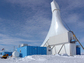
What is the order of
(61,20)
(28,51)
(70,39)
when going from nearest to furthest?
(28,51)
(70,39)
(61,20)

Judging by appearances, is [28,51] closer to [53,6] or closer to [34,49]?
[34,49]

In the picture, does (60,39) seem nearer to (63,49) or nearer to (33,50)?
(63,49)

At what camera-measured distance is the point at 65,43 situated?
28.2 meters

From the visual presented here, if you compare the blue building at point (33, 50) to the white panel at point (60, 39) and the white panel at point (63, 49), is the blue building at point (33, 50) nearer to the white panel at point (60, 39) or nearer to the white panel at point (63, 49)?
the white panel at point (63, 49)

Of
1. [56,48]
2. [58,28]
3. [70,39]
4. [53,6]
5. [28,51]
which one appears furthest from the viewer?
[53,6]

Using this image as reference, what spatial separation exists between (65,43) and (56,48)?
4223mm

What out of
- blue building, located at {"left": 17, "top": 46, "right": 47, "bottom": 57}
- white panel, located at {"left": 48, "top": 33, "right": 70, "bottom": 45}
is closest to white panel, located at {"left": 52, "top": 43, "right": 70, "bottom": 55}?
white panel, located at {"left": 48, "top": 33, "right": 70, "bottom": 45}

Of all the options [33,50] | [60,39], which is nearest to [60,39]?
[60,39]

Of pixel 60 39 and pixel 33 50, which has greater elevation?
pixel 60 39

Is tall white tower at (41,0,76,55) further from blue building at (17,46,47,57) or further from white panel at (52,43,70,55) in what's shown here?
blue building at (17,46,47,57)

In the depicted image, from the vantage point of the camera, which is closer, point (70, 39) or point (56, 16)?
point (70, 39)

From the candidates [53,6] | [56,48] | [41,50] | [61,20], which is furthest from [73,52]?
[53,6]

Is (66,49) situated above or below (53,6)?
below

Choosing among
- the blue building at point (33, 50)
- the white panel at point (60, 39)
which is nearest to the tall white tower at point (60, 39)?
the white panel at point (60, 39)
